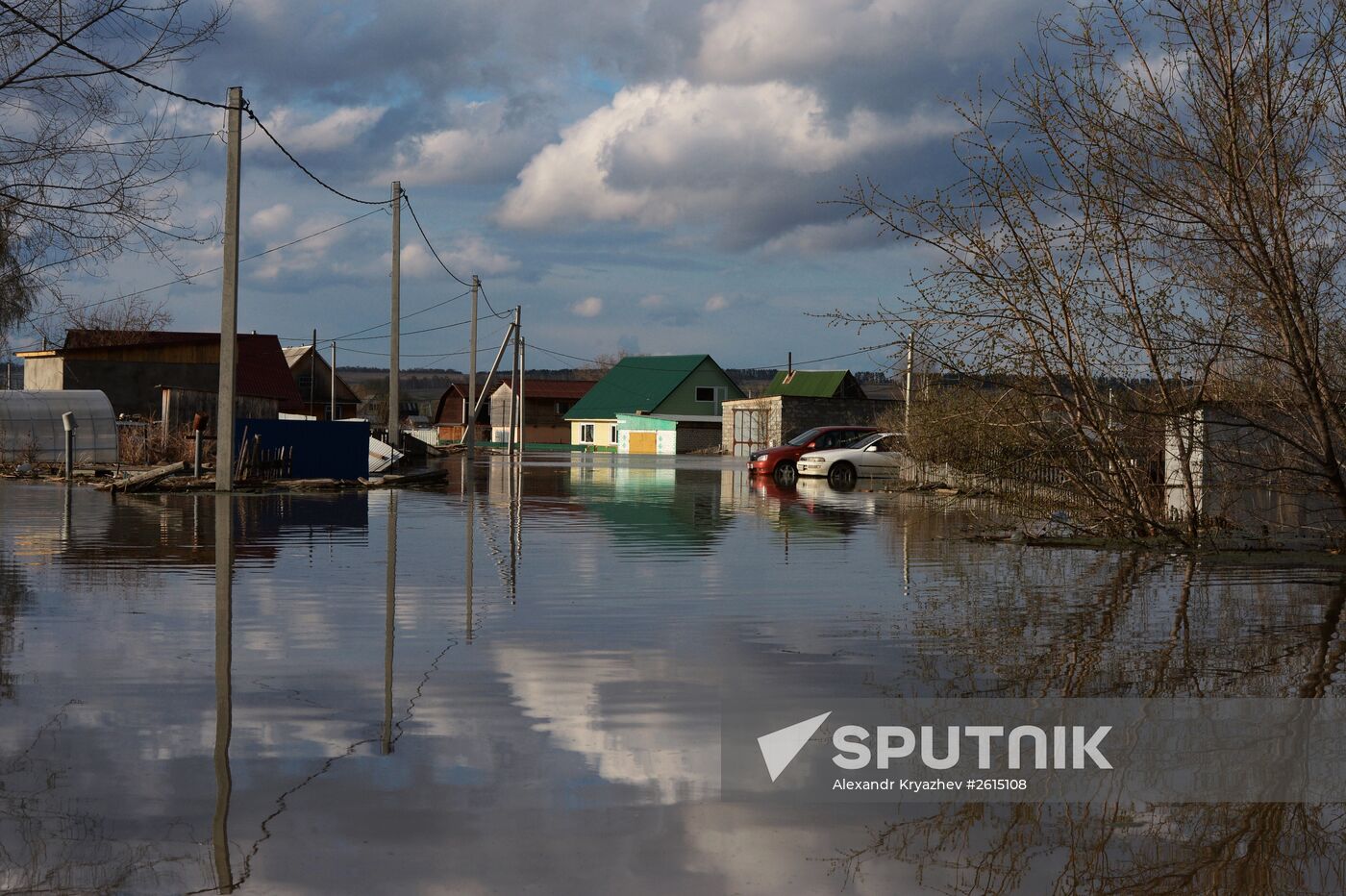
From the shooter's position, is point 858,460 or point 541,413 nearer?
point 858,460

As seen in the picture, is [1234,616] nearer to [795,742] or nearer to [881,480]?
[795,742]

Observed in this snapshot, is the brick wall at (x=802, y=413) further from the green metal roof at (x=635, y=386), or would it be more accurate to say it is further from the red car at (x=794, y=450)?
the red car at (x=794, y=450)

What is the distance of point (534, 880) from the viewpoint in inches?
168

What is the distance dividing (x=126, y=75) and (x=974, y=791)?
43.3ft

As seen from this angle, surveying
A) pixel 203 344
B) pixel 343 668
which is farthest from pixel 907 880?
pixel 203 344

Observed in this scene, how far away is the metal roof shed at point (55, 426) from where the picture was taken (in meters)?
35.6

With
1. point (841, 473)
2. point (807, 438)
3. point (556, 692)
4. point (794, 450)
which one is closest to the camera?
point (556, 692)

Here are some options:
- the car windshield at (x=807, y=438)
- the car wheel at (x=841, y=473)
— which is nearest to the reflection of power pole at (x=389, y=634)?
the car wheel at (x=841, y=473)

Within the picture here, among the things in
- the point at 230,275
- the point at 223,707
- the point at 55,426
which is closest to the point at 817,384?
the point at 55,426

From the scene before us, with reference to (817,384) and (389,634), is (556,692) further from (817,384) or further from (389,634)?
(817,384)

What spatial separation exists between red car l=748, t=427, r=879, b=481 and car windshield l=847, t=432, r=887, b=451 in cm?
36

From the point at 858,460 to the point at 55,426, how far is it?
21850 mm

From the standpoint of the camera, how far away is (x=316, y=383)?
317ft

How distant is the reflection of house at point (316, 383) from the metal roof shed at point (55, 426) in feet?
179
